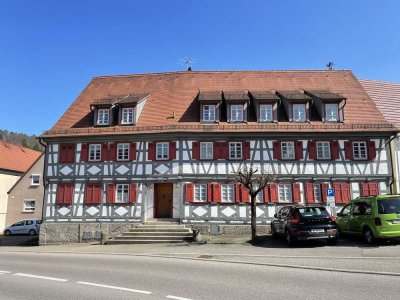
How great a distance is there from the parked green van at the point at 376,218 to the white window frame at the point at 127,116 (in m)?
14.7

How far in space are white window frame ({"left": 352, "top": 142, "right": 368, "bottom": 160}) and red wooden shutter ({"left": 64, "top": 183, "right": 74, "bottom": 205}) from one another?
57.5 feet

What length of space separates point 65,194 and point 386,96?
23499mm

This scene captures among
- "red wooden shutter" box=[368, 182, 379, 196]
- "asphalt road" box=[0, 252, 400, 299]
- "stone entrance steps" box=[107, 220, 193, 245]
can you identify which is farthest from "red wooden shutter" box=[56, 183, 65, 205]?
"red wooden shutter" box=[368, 182, 379, 196]

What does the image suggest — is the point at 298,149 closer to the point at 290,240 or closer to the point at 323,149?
the point at 323,149

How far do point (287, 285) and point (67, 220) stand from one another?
1835 cm

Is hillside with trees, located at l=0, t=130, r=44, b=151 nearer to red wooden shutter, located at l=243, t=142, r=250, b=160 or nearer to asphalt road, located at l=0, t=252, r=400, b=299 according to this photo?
red wooden shutter, located at l=243, t=142, r=250, b=160

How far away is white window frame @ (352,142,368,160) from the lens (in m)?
22.4

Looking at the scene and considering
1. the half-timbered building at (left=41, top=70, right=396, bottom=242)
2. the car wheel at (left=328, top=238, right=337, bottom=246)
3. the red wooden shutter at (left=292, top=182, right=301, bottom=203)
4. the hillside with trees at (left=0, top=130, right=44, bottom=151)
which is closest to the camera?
the car wheel at (left=328, top=238, right=337, bottom=246)

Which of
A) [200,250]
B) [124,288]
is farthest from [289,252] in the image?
[124,288]

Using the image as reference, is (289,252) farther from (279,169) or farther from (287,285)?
(279,169)

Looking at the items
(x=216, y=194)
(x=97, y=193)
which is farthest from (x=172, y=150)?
(x=97, y=193)

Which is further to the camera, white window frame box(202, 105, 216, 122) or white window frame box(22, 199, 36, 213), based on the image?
white window frame box(22, 199, 36, 213)

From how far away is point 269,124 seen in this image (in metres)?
23.2

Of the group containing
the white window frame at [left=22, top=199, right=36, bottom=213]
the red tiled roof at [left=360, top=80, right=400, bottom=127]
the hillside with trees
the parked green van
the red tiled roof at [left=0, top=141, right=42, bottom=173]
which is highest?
the hillside with trees
